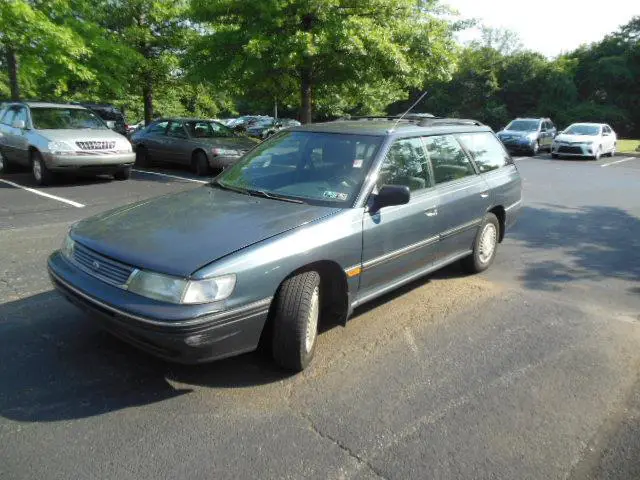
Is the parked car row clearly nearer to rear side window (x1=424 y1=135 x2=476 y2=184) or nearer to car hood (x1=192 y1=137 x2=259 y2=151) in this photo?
car hood (x1=192 y1=137 x2=259 y2=151)

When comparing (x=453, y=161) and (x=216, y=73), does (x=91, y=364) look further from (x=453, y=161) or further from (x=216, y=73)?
(x=216, y=73)

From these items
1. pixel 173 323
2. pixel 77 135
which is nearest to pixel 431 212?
pixel 173 323

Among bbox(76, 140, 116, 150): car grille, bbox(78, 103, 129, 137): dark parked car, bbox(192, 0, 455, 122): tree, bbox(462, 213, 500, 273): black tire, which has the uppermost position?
bbox(192, 0, 455, 122): tree

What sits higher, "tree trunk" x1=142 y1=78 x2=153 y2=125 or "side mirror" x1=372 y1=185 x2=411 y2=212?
"tree trunk" x1=142 y1=78 x2=153 y2=125

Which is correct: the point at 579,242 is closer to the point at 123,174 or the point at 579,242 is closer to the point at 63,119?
the point at 123,174

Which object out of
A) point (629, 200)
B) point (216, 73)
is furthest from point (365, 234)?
point (216, 73)

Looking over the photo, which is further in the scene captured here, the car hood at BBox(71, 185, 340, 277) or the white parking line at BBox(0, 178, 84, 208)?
the white parking line at BBox(0, 178, 84, 208)

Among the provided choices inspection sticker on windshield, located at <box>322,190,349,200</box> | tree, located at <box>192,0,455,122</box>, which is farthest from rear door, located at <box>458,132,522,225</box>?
tree, located at <box>192,0,455,122</box>

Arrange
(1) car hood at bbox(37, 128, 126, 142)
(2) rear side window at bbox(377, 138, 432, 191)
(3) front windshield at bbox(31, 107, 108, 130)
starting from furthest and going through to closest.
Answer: (3) front windshield at bbox(31, 107, 108, 130) < (1) car hood at bbox(37, 128, 126, 142) < (2) rear side window at bbox(377, 138, 432, 191)

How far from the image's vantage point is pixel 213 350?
9.56 feet

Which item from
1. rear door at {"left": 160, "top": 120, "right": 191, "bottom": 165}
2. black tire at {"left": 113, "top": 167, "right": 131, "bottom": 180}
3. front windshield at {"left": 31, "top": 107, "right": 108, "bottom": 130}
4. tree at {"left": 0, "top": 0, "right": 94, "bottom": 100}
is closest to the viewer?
front windshield at {"left": 31, "top": 107, "right": 108, "bottom": 130}

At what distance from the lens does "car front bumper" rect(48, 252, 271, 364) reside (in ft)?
9.13

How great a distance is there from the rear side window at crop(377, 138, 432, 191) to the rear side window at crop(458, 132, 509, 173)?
87cm

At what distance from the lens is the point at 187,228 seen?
3.31 m
